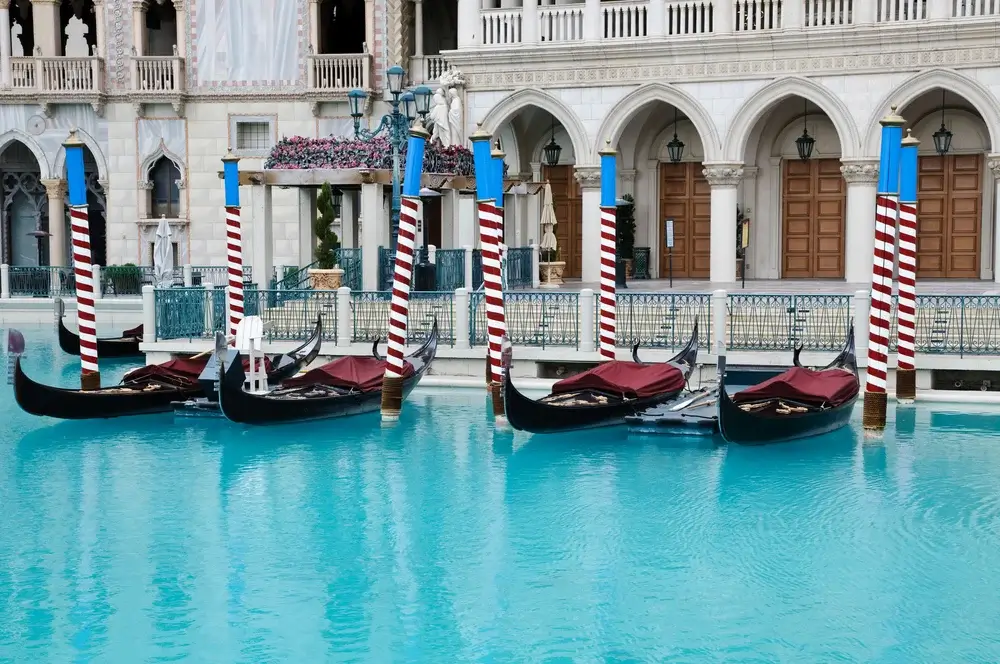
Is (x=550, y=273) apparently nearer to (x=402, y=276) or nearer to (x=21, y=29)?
(x=402, y=276)

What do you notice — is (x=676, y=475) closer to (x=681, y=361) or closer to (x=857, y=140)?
(x=681, y=361)

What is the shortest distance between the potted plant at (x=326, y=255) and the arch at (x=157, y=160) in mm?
6772

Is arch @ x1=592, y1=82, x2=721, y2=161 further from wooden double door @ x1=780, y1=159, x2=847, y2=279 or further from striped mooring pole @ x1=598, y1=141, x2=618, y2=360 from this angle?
striped mooring pole @ x1=598, y1=141, x2=618, y2=360

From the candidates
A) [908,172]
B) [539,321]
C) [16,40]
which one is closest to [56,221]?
[16,40]

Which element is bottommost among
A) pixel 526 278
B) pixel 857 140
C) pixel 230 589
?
pixel 230 589

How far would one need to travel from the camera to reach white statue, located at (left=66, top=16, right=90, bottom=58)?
26.5 meters

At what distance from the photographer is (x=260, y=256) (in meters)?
17.6

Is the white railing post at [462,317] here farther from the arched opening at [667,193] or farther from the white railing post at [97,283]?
the white railing post at [97,283]

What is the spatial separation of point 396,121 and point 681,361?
541 centimetres

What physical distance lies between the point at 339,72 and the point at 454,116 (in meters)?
4.36

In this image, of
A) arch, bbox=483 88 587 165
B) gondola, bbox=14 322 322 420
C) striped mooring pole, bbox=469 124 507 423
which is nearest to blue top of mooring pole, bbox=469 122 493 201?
striped mooring pole, bbox=469 124 507 423

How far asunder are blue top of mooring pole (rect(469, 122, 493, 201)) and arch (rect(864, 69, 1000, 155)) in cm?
786

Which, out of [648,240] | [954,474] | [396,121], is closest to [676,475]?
[954,474]

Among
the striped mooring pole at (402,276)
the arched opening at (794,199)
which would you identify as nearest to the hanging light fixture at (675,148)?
the arched opening at (794,199)
